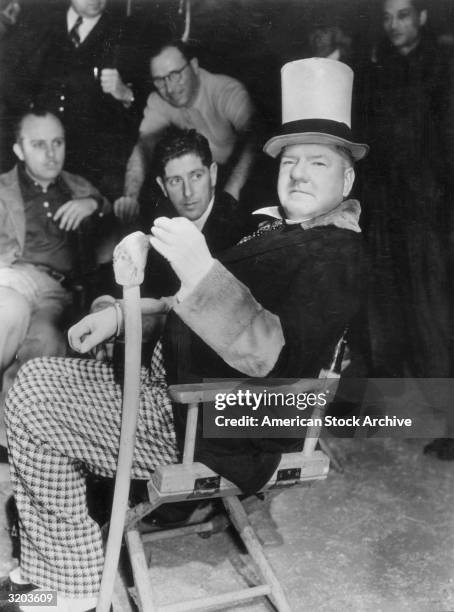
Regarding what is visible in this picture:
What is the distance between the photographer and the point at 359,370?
9.51ft

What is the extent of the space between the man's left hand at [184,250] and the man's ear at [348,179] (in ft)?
1.89

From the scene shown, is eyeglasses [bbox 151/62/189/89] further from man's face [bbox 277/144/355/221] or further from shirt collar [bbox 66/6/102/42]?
man's face [bbox 277/144/355/221]

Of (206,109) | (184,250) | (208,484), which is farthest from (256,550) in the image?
(206,109)

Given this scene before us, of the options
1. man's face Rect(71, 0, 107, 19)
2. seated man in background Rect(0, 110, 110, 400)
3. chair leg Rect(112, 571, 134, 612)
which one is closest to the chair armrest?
chair leg Rect(112, 571, 134, 612)

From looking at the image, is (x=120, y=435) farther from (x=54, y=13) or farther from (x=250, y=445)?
(x=54, y=13)

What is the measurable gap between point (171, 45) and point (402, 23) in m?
0.88

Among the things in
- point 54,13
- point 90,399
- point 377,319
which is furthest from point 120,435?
point 54,13

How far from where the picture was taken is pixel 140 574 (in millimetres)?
1914

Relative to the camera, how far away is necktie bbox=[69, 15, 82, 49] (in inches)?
88.2

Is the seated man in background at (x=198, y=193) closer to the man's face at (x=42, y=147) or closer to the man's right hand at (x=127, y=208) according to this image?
the man's right hand at (x=127, y=208)

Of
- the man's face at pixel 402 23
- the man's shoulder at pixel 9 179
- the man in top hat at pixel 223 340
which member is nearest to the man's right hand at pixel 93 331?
the man in top hat at pixel 223 340

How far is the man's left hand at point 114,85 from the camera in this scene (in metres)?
2.31

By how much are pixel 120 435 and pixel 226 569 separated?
74cm

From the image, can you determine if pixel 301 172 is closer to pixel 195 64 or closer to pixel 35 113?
pixel 195 64
